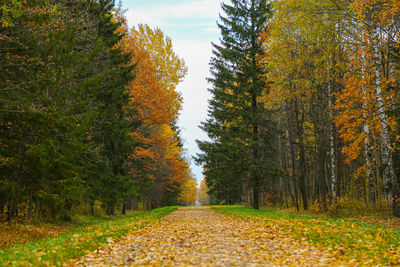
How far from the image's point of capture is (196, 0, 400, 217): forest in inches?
531

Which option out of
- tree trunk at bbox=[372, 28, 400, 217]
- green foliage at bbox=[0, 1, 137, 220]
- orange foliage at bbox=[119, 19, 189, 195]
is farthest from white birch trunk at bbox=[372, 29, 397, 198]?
orange foliage at bbox=[119, 19, 189, 195]

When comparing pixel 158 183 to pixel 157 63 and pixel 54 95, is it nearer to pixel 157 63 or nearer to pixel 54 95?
pixel 157 63

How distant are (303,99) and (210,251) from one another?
14.0 meters

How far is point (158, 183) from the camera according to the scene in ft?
112

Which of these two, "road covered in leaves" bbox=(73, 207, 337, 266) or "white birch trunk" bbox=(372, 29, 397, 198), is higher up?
"white birch trunk" bbox=(372, 29, 397, 198)

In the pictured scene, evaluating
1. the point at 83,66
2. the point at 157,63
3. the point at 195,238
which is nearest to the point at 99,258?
the point at 195,238

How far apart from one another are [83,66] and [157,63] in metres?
16.5

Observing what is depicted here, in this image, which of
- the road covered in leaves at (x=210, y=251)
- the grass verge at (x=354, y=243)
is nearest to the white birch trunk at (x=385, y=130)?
the grass verge at (x=354, y=243)

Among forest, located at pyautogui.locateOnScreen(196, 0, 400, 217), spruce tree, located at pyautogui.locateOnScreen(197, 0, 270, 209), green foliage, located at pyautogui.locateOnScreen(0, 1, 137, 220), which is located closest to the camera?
green foliage, located at pyautogui.locateOnScreen(0, 1, 137, 220)

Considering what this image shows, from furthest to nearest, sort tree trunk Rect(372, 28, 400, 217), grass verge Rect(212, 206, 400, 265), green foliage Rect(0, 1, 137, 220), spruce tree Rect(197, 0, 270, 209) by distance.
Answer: spruce tree Rect(197, 0, 270, 209) < tree trunk Rect(372, 28, 400, 217) < green foliage Rect(0, 1, 137, 220) < grass verge Rect(212, 206, 400, 265)

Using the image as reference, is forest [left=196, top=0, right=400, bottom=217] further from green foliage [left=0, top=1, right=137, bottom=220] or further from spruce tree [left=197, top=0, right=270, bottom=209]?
green foliage [left=0, top=1, right=137, bottom=220]

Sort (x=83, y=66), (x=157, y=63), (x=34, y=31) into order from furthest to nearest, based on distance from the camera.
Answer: (x=157, y=63) < (x=83, y=66) < (x=34, y=31)

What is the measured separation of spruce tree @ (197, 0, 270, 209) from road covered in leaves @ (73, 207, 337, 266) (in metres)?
12.2

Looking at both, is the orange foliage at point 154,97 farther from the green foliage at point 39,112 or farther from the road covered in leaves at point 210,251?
the road covered in leaves at point 210,251
